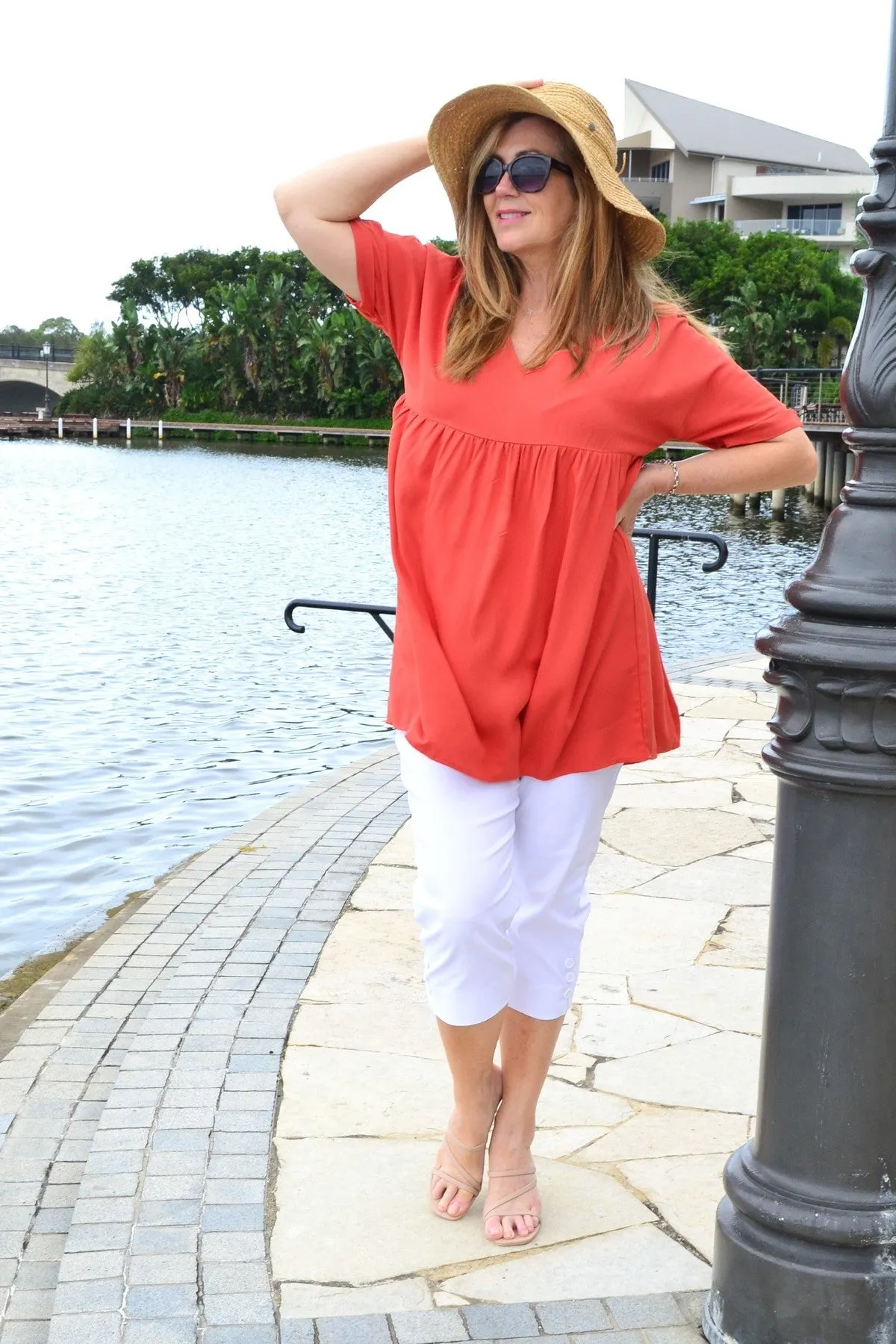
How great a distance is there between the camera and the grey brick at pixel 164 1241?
104 inches

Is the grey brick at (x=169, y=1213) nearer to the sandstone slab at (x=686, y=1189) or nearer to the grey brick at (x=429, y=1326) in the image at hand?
the grey brick at (x=429, y=1326)

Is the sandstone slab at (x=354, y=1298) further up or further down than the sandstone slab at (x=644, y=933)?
further up

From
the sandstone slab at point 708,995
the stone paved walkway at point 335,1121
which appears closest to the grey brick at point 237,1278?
the stone paved walkway at point 335,1121

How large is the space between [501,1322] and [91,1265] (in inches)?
28.3

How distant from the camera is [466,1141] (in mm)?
2857

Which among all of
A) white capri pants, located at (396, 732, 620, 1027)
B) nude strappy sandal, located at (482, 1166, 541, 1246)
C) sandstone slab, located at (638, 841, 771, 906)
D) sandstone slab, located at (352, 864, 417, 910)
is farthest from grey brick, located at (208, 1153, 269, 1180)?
sandstone slab, located at (638, 841, 771, 906)

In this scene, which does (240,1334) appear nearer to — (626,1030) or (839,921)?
(839,921)

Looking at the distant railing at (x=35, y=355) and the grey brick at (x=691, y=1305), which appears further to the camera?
the distant railing at (x=35, y=355)

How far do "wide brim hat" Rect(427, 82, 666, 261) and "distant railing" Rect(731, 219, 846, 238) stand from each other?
8588cm

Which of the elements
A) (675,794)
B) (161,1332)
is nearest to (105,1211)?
(161,1332)

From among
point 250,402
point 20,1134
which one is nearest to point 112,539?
point 20,1134

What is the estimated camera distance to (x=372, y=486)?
4497 centimetres

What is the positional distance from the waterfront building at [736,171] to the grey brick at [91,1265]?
85.1m

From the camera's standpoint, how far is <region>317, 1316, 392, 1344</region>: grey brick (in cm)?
241
